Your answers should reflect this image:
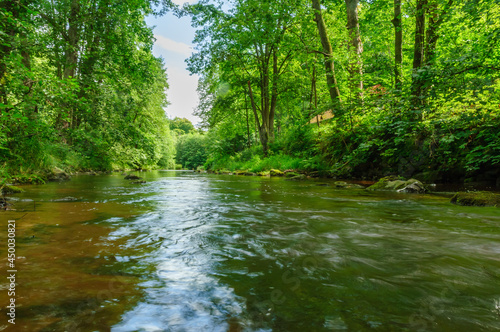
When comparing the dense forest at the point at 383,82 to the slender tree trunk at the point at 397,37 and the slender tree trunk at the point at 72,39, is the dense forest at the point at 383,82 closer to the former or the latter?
the slender tree trunk at the point at 397,37

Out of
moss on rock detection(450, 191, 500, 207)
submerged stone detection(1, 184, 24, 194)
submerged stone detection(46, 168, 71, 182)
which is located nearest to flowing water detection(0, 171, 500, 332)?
moss on rock detection(450, 191, 500, 207)

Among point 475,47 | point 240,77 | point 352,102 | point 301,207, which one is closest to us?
point 301,207

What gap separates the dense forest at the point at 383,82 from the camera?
19.1ft

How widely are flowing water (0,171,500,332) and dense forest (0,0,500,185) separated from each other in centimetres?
317

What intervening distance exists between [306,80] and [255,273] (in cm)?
1892

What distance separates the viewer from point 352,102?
7980 mm

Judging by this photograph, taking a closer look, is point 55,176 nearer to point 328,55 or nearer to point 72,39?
point 72,39

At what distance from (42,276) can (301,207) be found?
3.64m

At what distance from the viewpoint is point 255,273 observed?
1888mm

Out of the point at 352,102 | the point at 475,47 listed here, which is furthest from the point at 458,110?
the point at 352,102

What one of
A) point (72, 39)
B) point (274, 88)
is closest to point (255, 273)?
point (72, 39)

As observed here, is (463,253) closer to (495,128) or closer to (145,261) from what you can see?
(145,261)

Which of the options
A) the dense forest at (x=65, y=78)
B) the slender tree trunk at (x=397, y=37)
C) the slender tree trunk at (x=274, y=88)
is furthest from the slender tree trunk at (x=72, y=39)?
the slender tree trunk at (x=397, y=37)

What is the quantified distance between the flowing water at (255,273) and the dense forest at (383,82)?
3.66 meters
